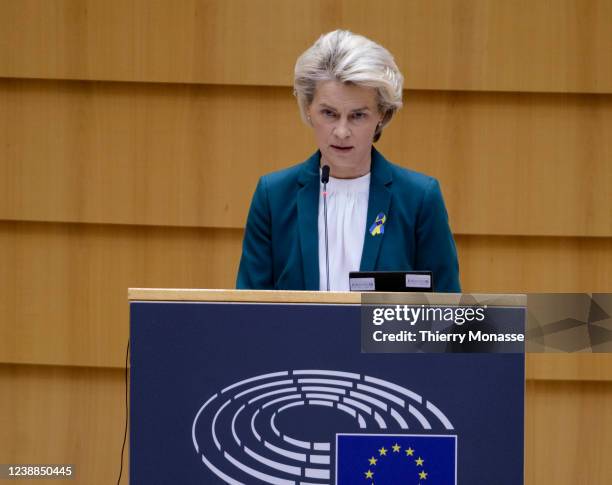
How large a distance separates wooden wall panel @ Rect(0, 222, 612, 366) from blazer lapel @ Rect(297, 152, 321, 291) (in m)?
1.29

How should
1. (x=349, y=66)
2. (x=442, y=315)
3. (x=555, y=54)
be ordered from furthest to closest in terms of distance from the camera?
(x=555, y=54) → (x=349, y=66) → (x=442, y=315)

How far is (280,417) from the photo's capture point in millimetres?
2020

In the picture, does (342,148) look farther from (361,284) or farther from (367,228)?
(361,284)

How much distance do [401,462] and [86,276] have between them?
2.35 metres

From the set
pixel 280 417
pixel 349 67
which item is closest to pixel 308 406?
pixel 280 417

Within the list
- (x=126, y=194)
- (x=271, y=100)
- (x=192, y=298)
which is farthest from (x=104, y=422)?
(x=192, y=298)

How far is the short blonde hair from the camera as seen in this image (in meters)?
2.62

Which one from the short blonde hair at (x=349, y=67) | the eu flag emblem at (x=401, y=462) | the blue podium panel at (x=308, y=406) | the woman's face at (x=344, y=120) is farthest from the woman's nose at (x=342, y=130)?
the eu flag emblem at (x=401, y=462)

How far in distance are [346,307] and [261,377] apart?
0.24 meters

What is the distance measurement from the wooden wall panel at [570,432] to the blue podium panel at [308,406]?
2.05 m

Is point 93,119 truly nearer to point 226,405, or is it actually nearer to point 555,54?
point 555,54

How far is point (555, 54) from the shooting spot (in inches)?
152

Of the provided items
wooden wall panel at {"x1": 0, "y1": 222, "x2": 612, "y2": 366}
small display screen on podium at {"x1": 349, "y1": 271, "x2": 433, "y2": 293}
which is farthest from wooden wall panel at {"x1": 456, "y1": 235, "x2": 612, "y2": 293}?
small display screen on podium at {"x1": 349, "y1": 271, "x2": 433, "y2": 293}

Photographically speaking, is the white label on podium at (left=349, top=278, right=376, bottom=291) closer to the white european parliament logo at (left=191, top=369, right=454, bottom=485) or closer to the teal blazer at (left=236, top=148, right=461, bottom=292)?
the white european parliament logo at (left=191, top=369, right=454, bottom=485)
